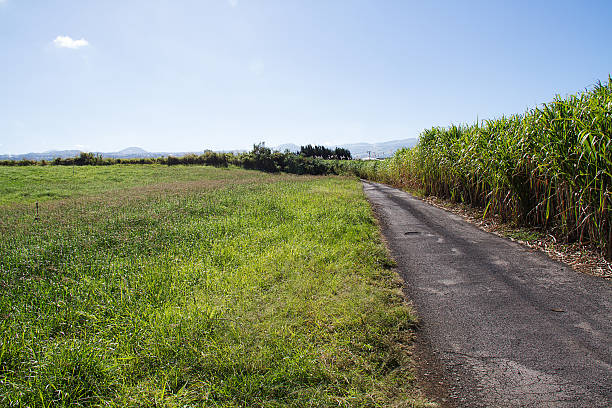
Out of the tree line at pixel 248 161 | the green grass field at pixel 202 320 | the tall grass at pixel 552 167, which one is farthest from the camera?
the tree line at pixel 248 161

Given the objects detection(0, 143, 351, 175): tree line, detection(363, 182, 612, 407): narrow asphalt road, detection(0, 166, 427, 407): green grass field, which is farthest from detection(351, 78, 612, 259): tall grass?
detection(0, 143, 351, 175): tree line

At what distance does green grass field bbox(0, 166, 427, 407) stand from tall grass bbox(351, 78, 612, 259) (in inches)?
130

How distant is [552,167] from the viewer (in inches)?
222

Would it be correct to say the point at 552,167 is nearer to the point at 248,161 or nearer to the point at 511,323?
the point at 511,323

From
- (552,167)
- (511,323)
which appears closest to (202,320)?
(511,323)

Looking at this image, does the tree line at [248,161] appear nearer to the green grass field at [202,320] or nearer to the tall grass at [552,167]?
the tall grass at [552,167]

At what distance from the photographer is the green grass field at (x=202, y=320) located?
2.39 meters

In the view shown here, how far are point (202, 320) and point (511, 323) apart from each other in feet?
10.4

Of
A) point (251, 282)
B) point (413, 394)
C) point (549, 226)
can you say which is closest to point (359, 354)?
point (413, 394)

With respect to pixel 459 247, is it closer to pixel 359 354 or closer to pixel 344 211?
pixel 344 211

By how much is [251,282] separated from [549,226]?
19.5 feet

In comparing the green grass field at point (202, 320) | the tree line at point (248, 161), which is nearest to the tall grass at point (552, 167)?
the green grass field at point (202, 320)

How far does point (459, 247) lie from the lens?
6008 millimetres

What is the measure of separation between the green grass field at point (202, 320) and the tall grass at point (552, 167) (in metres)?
3.29
